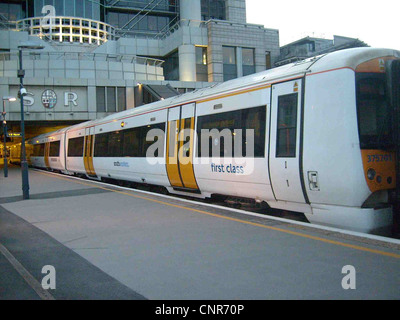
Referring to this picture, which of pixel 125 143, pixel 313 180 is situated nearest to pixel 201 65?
pixel 125 143

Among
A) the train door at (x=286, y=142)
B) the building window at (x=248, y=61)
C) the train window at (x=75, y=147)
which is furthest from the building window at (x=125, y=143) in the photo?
the building window at (x=248, y=61)

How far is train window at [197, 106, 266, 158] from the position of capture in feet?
28.2

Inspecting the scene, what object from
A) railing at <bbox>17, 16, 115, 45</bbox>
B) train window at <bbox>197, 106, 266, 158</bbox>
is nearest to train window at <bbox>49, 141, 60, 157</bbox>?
train window at <bbox>197, 106, 266, 158</bbox>

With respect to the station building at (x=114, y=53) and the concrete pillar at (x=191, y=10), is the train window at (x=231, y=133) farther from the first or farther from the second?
the concrete pillar at (x=191, y=10)

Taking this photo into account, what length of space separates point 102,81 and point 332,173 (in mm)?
34786

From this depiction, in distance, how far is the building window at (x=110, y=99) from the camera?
3866 cm

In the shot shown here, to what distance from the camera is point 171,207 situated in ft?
31.9

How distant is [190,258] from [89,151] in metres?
15.3

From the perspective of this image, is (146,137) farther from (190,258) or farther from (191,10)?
(191,10)

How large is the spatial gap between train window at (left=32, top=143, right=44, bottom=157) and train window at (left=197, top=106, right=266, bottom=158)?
2391 cm

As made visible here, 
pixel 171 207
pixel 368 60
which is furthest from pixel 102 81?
pixel 368 60

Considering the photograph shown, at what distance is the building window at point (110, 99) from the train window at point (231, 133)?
97.6 ft

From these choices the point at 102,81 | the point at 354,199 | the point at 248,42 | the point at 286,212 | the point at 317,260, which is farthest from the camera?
the point at 248,42

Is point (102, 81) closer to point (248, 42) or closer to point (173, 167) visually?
point (248, 42)
